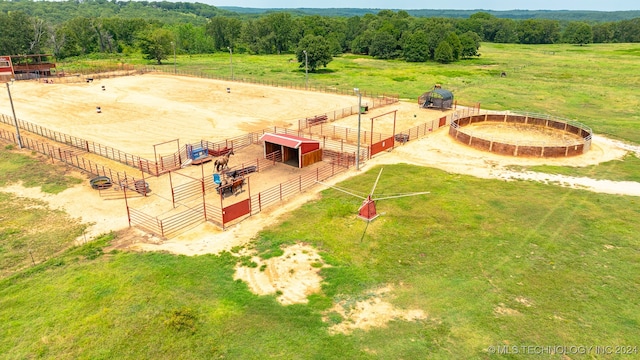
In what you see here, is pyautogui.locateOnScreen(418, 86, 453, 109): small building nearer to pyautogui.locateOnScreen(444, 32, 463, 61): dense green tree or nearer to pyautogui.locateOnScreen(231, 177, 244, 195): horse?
pyautogui.locateOnScreen(231, 177, 244, 195): horse

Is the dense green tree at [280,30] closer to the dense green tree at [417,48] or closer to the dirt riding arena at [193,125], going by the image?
the dense green tree at [417,48]

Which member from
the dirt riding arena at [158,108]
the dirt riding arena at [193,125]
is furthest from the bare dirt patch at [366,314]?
the dirt riding arena at [158,108]

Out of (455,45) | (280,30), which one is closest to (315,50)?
(455,45)


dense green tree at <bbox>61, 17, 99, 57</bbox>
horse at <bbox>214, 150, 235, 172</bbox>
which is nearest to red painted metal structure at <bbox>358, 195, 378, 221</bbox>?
horse at <bbox>214, 150, 235, 172</bbox>

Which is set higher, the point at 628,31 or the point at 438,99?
the point at 628,31

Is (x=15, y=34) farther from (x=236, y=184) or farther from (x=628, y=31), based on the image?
(x=628, y=31)
